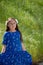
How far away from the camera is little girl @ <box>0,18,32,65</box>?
3365 millimetres

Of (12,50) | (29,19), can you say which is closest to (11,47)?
(12,50)

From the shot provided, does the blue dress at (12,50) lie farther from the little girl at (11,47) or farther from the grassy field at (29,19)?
the grassy field at (29,19)

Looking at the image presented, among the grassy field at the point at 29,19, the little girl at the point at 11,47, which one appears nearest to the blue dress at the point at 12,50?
the little girl at the point at 11,47

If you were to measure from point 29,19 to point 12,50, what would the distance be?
139 cm

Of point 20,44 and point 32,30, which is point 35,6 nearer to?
point 32,30

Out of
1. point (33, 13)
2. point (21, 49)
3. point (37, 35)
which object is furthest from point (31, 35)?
point (21, 49)

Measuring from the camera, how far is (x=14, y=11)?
4.70 metres

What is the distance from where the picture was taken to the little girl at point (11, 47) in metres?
3.37

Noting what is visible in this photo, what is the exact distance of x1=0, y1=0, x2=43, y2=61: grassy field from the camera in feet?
14.3

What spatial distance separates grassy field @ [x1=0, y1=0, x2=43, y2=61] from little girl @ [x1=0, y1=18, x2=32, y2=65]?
2.86ft

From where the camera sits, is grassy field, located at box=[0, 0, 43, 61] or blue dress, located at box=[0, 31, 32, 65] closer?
blue dress, located at box=[0, 31, 32, 65]

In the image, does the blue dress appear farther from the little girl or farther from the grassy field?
the grassy field

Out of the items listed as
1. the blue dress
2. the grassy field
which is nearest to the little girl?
the blue dress

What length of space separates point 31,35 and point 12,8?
0.63 meters
